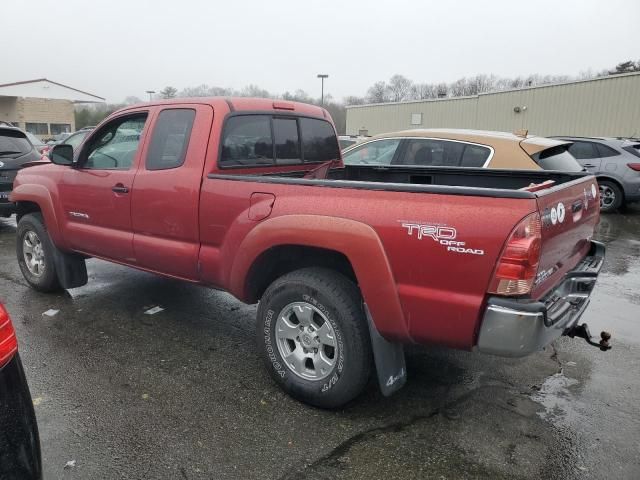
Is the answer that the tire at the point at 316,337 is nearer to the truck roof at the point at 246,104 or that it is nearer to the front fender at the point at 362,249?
the front fender at the point at 362,249

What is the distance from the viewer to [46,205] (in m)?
5.00

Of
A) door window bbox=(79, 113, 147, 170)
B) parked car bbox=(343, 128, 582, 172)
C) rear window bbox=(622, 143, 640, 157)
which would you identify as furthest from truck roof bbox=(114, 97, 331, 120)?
rear window bbox=(622, 143, 640, 157)

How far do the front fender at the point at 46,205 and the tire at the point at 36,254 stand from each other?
19 cm

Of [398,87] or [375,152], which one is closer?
[375,152]

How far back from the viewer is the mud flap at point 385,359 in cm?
297

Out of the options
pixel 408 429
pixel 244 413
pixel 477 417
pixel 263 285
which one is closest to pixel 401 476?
pixel 408 429

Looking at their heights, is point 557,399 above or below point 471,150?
below

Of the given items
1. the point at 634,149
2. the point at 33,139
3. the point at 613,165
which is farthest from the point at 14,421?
the point at 33,139

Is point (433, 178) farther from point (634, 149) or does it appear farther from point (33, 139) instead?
point (33, 139)

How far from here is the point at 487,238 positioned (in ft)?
8.08

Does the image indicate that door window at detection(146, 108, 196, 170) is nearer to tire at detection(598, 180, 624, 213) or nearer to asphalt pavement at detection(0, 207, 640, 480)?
asphalt pavement at detection(0, 207, 640, 480)

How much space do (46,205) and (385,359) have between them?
3.76 metres

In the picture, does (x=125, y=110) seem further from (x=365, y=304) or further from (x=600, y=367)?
(x=600, y=367)

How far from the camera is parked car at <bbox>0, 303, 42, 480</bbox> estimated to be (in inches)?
66.8
